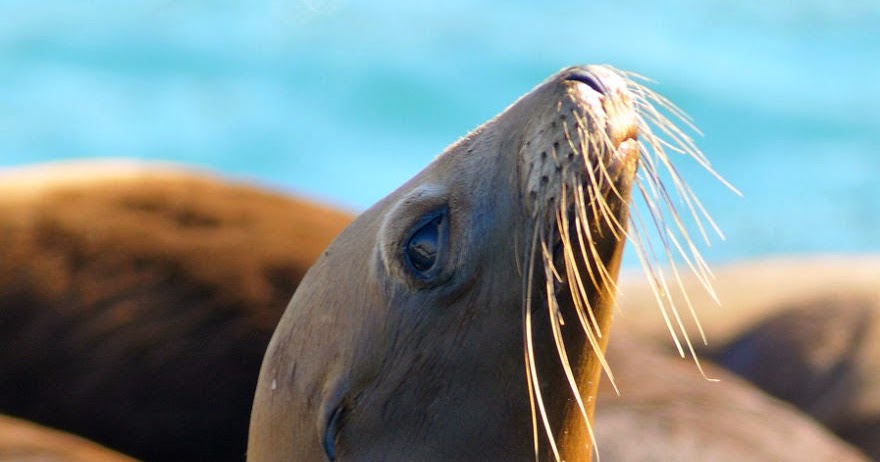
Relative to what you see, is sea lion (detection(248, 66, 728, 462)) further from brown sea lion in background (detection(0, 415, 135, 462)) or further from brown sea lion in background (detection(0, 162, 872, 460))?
brown sea lion in background (detection(0, 162, 872, 460))

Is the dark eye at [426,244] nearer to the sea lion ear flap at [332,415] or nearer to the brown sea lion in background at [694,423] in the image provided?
the sea lion ear flap at [332,415]

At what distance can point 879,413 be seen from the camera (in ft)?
11.7

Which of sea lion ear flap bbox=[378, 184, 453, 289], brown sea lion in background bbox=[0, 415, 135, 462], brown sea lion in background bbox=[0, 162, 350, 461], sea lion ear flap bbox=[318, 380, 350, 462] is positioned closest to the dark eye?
sea lion ear flap bbox=[378, 184, 453, 289]

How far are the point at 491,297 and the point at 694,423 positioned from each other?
Answer: 91 cm

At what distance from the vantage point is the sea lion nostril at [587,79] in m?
2.21

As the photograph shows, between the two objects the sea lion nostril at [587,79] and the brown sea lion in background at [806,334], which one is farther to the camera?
the brown sea lion in background at [806,334]

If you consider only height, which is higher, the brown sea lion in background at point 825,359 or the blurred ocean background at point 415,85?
the blurred ocean background at point 415,85

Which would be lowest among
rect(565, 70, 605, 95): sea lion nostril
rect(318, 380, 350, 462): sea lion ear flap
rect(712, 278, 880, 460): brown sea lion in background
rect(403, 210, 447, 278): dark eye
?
rect(712, 278, 880, 460): brown sea lion in background

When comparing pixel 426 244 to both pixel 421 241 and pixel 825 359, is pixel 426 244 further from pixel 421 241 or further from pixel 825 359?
pixel 825 359

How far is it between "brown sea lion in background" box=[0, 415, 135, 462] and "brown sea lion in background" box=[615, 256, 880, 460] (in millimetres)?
1716

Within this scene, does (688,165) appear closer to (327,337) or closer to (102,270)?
(102,270)

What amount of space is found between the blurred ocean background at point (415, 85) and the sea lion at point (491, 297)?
5.37m

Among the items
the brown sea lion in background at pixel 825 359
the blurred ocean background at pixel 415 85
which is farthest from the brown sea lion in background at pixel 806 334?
the blurred ocean background at pixel 415 85

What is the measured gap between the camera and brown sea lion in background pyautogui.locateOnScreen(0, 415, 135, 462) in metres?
2.80
